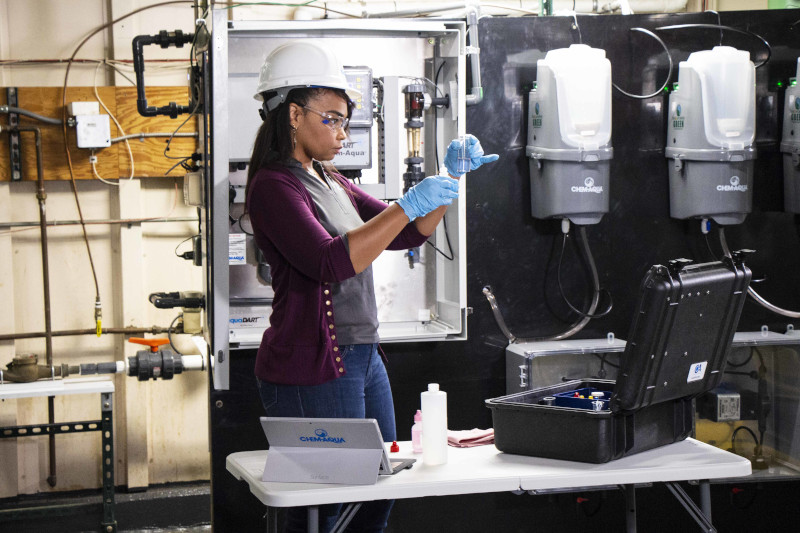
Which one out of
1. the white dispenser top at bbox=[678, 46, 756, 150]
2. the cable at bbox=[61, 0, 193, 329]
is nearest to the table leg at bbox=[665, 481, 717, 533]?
the white dispenser top at bbox=[678, 46, 756, 150]

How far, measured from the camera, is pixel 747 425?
12.1 ft

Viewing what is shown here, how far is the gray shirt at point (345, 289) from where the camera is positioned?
224 cm

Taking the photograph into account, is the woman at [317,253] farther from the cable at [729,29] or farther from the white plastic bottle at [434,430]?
the cable at [729,29]

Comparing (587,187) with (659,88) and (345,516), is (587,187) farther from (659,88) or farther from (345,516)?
(345,516)

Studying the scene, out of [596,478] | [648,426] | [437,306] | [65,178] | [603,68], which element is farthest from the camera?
[65,178]

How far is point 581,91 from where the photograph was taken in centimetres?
331

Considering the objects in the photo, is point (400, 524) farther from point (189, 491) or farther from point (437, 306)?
point (189, 491)

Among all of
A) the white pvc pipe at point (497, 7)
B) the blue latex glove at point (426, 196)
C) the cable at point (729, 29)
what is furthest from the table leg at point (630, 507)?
the white pvc pipe at point (497, 7)

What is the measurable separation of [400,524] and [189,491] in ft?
4.58

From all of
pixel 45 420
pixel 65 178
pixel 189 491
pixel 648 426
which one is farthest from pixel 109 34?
pixel 648 426

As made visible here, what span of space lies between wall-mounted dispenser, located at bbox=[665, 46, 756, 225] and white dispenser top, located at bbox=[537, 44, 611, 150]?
32 centimetres

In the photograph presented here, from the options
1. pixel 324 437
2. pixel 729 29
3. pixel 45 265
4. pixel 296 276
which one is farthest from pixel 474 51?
pixel 45 265

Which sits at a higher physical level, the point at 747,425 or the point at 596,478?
the point at 596,478

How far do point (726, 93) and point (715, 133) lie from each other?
0.15m
